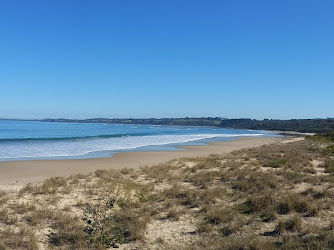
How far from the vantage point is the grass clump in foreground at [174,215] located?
6.25 metres

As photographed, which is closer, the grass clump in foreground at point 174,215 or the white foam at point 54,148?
the grass clump in foreground at point 174,215

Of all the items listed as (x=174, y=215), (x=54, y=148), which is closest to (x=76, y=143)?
(x=54, y=148)

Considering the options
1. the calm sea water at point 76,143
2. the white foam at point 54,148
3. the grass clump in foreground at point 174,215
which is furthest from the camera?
the calm sea water at point 76,143

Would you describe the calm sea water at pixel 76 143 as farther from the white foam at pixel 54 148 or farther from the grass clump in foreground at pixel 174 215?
the grass clump in foreground at pixel 174 215

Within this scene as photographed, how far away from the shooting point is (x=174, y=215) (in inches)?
313

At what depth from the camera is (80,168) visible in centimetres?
1788

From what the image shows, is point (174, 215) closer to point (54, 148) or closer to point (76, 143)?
point (54, 148)

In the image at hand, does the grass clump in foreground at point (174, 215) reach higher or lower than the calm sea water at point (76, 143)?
higher

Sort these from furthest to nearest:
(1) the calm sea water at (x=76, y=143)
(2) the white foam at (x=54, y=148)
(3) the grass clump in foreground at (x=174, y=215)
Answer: (1) the calm sea water at (x=76, y=143) < (2) the white foam at (x=54, y=148) < (3) the grass clump in foreground at (x=174, y=215)

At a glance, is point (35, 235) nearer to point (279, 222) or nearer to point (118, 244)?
point (118, 244)

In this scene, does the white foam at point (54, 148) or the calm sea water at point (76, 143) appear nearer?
the white foam at point (54, 148)

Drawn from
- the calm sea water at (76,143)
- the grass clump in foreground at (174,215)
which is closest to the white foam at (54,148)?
the calm sea water at (76,143)

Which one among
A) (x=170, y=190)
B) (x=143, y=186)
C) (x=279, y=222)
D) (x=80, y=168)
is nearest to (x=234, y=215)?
(x=279, y=222)

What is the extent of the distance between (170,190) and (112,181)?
3079 millimetres
